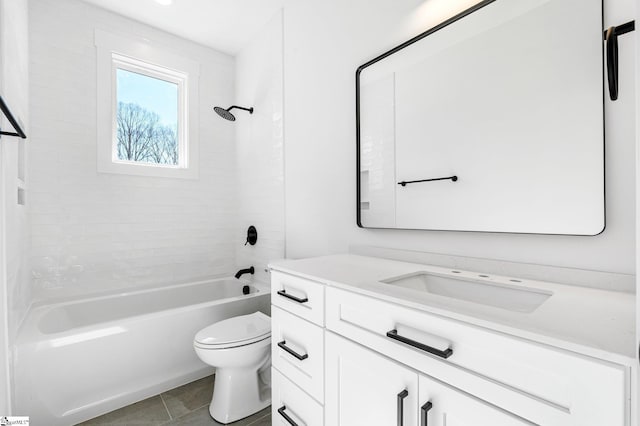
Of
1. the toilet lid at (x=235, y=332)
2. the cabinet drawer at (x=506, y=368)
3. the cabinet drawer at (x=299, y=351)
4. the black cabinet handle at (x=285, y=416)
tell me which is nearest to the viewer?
the cabinet drawer at (x=506, y=368)

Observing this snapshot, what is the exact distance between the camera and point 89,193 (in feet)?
7.57

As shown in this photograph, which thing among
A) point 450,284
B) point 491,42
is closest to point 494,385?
point 450,284

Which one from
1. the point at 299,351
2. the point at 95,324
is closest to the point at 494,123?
the point at 299,351

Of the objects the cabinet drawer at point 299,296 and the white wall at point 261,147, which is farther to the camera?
the white wall at point 261,147

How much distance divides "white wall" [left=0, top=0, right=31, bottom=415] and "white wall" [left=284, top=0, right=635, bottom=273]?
1.50 metres

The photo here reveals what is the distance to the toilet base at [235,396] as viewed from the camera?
161cm

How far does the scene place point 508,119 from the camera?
110cm

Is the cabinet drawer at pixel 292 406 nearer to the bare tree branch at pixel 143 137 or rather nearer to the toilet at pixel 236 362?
the toilet at pixel 236 362

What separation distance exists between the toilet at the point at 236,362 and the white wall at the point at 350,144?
0.68 m

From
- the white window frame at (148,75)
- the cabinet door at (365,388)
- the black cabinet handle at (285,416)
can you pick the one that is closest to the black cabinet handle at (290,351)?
the cabinet door at (365,388)

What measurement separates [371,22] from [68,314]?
9.10 feet

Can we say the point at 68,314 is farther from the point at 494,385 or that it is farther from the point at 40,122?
the point at 494,385

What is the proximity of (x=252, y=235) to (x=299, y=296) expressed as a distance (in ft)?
5.27

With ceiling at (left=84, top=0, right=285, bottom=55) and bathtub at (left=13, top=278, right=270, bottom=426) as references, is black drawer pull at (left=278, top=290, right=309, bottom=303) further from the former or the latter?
ceiling at (left=84, top=0, right=285, bottom=55)
